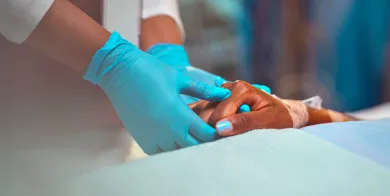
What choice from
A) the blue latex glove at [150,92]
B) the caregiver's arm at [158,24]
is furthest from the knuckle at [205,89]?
the caregiver's arm at [158,24]

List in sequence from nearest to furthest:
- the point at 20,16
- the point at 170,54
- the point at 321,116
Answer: the point at 20,16
the point at 321,116
the point at 170,54

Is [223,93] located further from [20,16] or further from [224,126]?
[20,16]

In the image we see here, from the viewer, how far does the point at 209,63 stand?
1.51 metres

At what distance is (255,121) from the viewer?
2.36 feet

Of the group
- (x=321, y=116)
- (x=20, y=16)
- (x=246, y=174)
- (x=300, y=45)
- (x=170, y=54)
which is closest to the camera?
(x=246, y=174)

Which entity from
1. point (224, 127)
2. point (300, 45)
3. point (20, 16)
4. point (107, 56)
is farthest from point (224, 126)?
point (300, 45)

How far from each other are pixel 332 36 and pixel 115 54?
839 mm

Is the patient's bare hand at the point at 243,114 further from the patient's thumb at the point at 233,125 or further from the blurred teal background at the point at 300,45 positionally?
the blurred teal background at the point at 300,45

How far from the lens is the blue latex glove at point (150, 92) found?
0.72 meters

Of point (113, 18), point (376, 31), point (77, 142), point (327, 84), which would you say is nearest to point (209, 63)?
point (327, 84)

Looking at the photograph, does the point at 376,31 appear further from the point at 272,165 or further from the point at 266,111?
the point at 272,165

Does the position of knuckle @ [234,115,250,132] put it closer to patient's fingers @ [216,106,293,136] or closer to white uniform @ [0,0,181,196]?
patient's fingers @ [216,106,293,136]

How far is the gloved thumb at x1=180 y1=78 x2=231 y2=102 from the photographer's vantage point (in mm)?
746

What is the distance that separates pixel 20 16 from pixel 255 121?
1.29 ft
